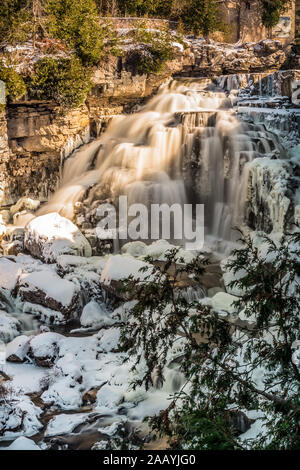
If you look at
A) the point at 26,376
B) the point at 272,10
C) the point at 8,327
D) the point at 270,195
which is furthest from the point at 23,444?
the point at 272,10

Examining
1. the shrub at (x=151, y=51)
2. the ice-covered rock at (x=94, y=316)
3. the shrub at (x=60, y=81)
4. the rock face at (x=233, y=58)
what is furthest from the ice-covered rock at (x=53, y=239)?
the rock face at (x=233, y=58)

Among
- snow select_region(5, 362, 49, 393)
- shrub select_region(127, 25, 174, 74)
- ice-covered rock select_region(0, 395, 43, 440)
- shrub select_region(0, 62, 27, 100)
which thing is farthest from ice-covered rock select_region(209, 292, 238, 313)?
shrub select_region(127, 25, 174, 74)

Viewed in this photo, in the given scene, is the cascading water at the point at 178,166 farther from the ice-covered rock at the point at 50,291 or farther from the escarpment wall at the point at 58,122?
the ice-covered rock at the point at 50,291

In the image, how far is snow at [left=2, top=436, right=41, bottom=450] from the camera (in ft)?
23.1

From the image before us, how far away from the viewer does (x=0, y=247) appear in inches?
568

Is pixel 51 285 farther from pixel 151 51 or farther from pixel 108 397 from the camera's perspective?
Result: pixel 151 51

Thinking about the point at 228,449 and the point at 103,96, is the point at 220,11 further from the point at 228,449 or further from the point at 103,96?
the point at 228,449

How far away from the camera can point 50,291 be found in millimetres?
11227

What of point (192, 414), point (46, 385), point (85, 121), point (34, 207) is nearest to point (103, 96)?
point (85, 121)

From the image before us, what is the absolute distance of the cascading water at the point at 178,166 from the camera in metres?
15.1

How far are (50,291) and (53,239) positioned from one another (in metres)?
2.58

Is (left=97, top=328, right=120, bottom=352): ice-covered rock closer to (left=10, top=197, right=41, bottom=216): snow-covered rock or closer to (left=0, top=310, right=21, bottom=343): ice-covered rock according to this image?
(left=0, top=310, right=21, bottom=343): ice-covered rock

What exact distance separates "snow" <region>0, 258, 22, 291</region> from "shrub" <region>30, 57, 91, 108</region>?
6.81 metres
